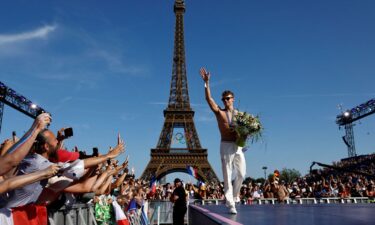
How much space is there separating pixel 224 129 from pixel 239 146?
15.3 inches

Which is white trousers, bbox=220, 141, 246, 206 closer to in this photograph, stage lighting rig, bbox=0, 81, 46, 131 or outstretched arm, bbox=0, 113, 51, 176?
outstretched arm, bbox=0, 113, 51, 176

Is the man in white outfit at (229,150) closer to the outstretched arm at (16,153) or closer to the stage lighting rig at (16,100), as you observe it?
the outstretched arm at (16,153)

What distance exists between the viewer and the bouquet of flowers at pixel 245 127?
18.8 ft

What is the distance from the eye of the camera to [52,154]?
3438mm

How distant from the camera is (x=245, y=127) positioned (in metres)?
5.74

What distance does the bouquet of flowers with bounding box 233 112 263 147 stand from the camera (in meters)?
5.73

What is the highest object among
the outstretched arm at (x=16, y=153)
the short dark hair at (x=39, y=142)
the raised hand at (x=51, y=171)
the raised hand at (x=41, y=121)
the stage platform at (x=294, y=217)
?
the raised hand at (x=41, y=121)

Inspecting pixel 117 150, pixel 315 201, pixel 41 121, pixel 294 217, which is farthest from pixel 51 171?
pixel 315 201

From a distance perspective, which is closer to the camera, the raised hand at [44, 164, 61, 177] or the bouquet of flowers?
the raised hand at [44, 164, 61, 177]

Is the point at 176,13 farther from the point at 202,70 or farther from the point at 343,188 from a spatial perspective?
the point at 202,70

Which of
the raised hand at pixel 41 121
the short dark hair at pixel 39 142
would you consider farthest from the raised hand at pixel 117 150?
the raised hand at pixel 41 121

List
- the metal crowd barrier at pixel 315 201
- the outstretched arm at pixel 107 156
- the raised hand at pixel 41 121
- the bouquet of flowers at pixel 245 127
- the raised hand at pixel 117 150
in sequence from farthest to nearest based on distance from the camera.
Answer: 1. the metal crowd barrier at pixel 315 201
2. the bouquet of flowers at pixel 245 127
3. the raised hand at pixel 117 150
4. the outstretched arm at pixel 107 156
5. the raised hand at pixel 41 121

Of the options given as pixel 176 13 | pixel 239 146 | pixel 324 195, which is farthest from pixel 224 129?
pixel 176 13

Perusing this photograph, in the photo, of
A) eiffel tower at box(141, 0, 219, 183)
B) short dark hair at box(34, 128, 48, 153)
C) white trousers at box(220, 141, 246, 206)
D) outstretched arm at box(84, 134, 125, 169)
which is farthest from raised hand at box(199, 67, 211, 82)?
eiffel tower at box(141, 0, 219, 183)
